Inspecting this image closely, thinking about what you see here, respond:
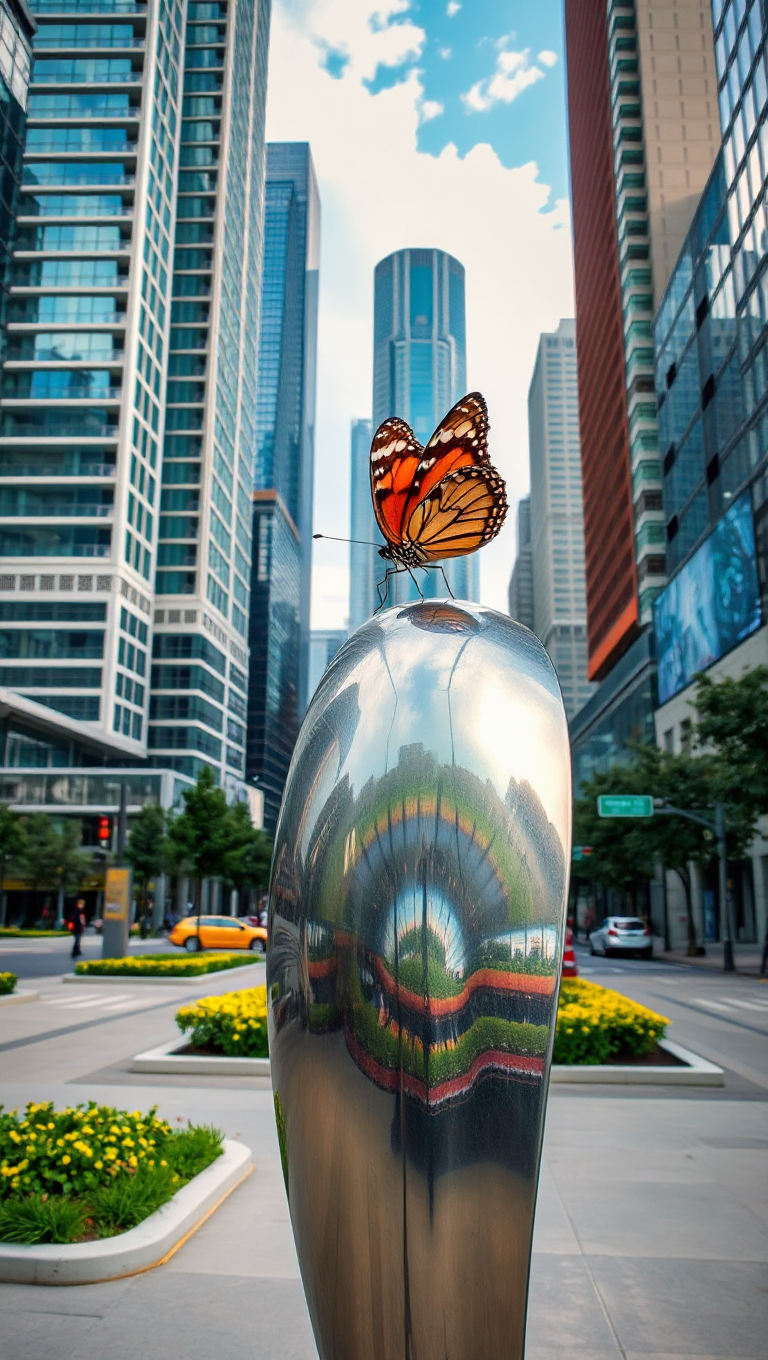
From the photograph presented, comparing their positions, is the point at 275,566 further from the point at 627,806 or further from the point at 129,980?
the point at 129,980

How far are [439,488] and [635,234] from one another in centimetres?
7569

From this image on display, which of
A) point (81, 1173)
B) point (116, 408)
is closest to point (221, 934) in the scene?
point (81, 1173)

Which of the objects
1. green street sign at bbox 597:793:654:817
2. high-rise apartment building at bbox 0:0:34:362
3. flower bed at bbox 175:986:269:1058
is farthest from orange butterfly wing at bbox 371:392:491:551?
high-rise apartment building at bbox 0:0:34:362

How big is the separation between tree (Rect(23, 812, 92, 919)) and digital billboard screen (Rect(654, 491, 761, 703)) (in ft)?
116

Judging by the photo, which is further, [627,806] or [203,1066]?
[627,806]

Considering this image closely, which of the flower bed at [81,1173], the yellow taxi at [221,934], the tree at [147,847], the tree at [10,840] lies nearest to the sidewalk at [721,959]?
the yellow taxi at [221,934]

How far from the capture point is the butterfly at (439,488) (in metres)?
3.89

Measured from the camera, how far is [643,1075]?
35.9 ft

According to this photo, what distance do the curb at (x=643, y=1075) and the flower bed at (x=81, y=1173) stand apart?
5882 mm

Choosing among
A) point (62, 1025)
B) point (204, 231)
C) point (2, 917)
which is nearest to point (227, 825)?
point (62, 1025)

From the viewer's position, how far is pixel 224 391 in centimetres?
9188

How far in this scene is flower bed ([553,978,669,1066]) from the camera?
11453mm

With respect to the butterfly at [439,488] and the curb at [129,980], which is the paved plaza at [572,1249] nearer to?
the butterfly at [439,488]

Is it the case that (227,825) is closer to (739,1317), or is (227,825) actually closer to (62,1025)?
(62,1025)
